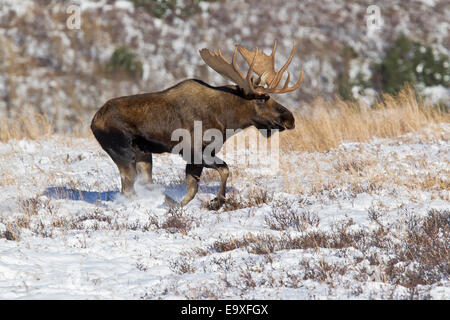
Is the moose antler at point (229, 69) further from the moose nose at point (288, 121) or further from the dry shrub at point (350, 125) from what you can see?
the dry shrub at point (350, 125)

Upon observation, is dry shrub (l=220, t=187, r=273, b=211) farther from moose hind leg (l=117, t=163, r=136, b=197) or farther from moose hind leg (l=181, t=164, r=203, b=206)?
moose hind leg (l=117, t=163, r=136, b=197)

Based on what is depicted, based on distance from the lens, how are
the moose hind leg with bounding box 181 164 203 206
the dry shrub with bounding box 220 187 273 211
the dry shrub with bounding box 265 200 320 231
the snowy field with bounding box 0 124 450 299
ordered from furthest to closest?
the moose hind leg with bounding box 181 164 203 206
the dry shrub with bounding box 220 187 273 211
the dry shrub with bounding box 265 200 320 231
the snowy field with bounding box 0 124 450 299

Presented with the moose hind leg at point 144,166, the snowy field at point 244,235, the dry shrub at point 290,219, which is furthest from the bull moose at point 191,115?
the dry shrub at point 290,219

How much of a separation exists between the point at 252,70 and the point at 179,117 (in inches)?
45.5

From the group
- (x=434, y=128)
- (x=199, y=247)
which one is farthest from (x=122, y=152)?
(x=434, y=128)

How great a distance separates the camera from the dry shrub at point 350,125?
11688 mm

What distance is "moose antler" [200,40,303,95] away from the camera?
7.42 metres

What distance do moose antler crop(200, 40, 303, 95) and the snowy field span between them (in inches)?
51.5

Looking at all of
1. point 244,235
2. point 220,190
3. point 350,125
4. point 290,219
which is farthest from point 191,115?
point 350,125

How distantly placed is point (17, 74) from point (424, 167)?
72.2 ft

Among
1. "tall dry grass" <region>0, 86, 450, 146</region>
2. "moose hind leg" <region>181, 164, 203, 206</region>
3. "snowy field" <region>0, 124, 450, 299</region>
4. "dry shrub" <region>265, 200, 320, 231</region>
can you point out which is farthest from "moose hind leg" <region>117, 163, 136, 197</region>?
"tall dry grass" <region>0, 86, 450, 146</region>

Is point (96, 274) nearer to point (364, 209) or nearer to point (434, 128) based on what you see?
point (364, 209)
